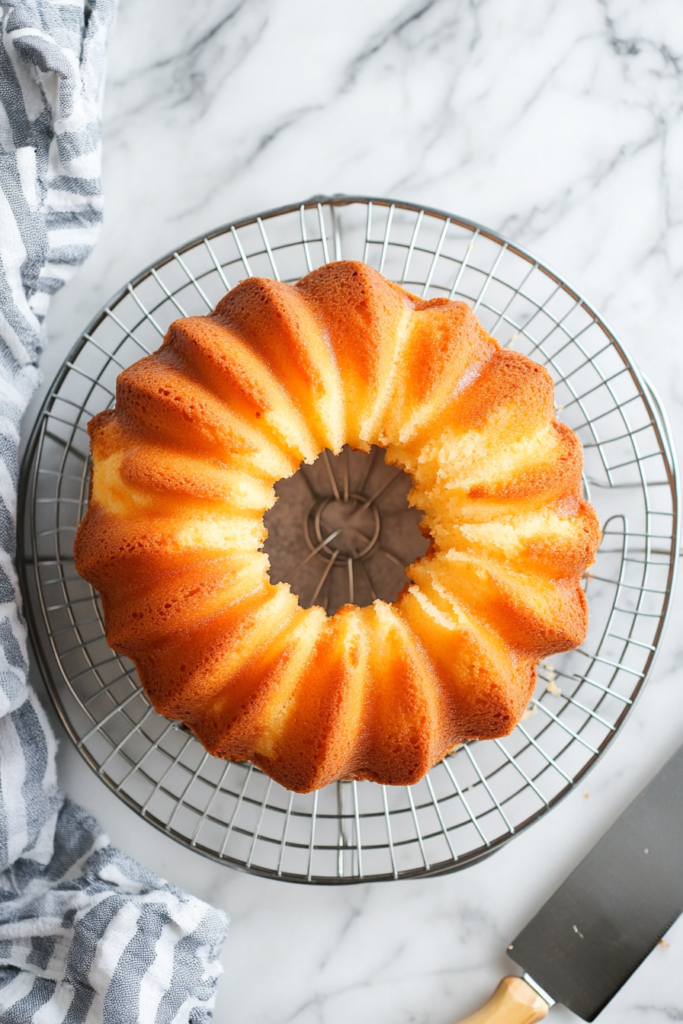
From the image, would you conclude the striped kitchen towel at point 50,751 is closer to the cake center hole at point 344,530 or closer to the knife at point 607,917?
the cake center hole at point 344,530

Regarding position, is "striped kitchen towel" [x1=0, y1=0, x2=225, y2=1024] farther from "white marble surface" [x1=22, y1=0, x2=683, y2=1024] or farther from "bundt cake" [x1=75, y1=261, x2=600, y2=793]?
"bundt cake" [x1=75, y1=261, x2=600, y2=793]

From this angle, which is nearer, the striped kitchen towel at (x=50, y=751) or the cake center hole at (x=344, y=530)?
the striped kitchen towel at (x=50, y=751)

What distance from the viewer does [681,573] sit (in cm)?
177

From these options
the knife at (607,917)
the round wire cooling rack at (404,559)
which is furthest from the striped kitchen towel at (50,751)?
the knife at (607,917)

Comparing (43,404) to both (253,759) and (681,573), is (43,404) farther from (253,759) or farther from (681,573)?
(681,573)

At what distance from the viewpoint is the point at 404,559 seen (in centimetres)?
172

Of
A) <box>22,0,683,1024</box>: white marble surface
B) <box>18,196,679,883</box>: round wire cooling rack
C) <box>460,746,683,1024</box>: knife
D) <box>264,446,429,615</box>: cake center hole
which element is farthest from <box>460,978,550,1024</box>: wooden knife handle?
<box>264,446,429,615</box>: cake center hole

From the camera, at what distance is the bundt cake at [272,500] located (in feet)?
4.33

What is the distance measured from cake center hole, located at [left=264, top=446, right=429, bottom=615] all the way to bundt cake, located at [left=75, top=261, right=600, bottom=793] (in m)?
0.34

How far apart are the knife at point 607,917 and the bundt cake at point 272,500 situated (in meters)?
0.53

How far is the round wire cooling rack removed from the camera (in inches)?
65.6

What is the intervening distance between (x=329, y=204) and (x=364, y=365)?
453mm

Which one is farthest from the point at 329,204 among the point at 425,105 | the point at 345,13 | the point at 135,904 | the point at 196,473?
the point at 135,904

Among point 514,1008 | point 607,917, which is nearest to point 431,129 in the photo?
point 607,917
